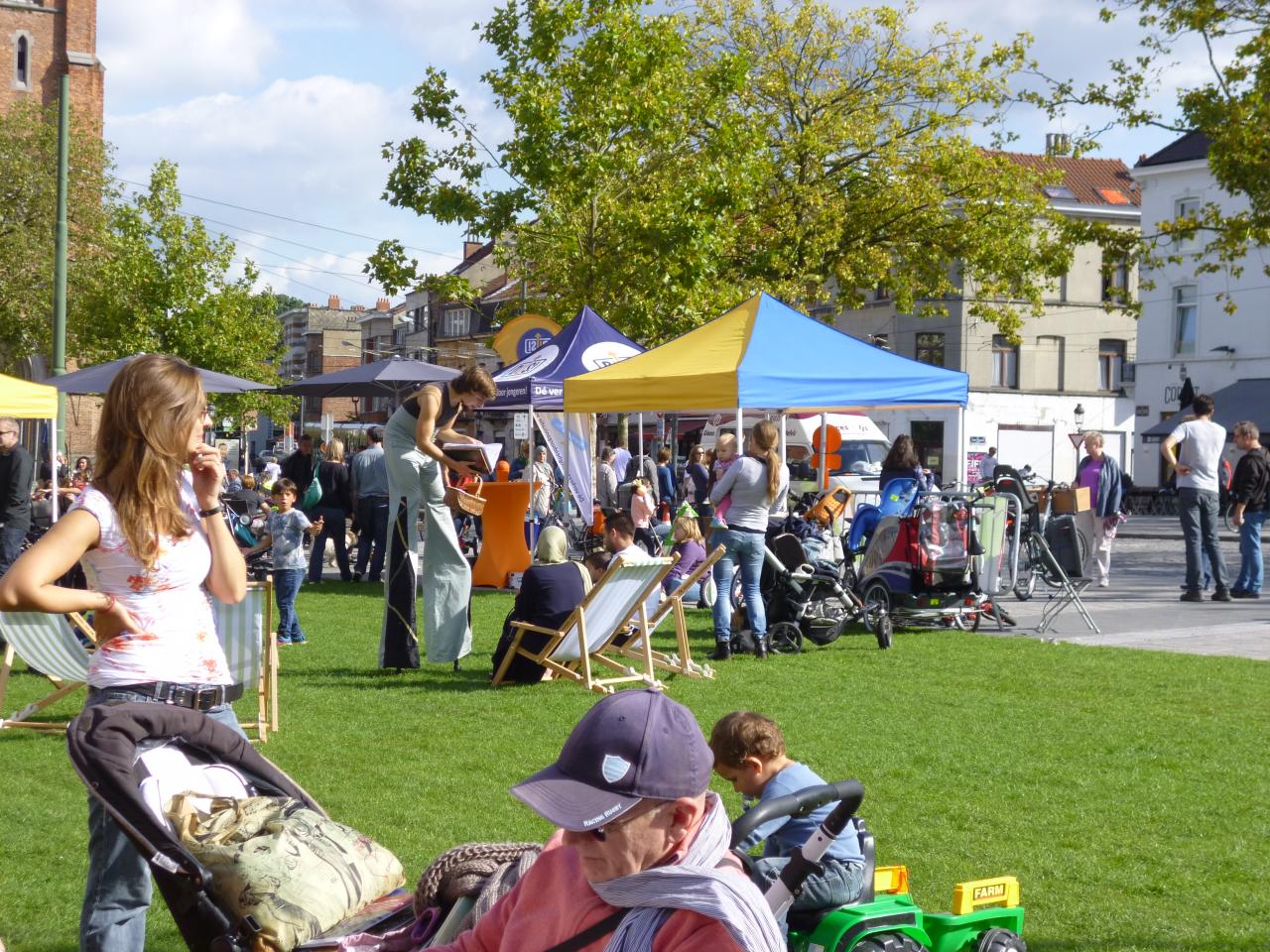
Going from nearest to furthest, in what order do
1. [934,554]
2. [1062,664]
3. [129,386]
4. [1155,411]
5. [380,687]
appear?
1. [129,386]
2. [380,687]
3. [1062,664]
4. [934,554]
5. [1155,411]

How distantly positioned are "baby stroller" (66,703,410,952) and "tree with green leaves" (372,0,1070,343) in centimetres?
2014

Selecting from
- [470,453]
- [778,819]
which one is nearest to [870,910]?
[778,819]

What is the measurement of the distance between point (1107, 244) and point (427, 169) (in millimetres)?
11566

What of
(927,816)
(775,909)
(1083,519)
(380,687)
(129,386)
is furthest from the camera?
(1083,519)

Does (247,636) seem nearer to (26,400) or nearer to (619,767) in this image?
(619,767)

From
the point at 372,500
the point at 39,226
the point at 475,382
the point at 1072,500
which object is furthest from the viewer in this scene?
the point at 39,226

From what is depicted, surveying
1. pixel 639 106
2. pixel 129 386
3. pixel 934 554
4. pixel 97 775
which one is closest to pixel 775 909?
pixel 97 775

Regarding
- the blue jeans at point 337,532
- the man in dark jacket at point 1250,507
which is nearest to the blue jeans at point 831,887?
the man in dark jacket at point 1250,507

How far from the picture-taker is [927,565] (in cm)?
1275

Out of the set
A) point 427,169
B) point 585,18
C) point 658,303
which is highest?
point 585,18

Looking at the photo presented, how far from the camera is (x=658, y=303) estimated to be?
24.9m

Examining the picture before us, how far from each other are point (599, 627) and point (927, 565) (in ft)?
13.9

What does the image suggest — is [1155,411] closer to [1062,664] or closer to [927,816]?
[1062,664]

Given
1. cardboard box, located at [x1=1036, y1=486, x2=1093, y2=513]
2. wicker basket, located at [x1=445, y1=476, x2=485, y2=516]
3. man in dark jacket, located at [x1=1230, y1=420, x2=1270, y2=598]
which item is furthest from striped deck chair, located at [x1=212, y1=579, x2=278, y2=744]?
man in dark jacket, located at [x1=1230, y1=420, x2=1270, y2=598]
